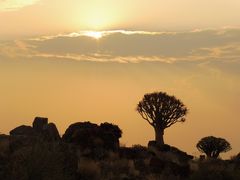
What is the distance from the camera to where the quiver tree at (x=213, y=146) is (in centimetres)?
5262

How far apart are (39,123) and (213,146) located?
1745cm

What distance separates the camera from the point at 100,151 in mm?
30281

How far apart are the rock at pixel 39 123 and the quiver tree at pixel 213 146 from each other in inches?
615

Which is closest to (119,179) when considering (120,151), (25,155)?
(25,155)

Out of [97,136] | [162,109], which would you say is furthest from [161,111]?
[97,136]

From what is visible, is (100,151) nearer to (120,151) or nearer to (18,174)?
(120,151)

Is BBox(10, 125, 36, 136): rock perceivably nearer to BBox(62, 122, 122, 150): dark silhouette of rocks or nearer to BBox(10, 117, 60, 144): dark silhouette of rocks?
BBox(10, 117, 60, 144): dark silhouette of rocks

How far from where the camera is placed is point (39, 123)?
51.4m

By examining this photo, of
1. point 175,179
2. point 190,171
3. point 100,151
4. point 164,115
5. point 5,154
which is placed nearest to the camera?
point 5,154

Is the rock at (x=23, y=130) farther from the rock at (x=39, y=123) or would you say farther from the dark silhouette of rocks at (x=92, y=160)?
the dark silhouette of rocks at (x=92, y=160)

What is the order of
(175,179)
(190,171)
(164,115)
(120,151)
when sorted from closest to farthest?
(175,179) → (190,171) → (120,151) → (164,115)

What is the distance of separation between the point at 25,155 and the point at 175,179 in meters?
9.37

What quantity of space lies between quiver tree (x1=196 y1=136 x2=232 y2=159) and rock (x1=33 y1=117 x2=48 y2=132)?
615 inches

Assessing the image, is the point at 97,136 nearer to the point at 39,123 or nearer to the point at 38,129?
the point at 38,129
